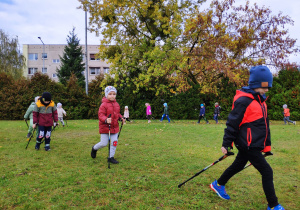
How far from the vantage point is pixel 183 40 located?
2144 cm

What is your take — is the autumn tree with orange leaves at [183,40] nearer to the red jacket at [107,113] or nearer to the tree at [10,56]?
the red jacket at [107,113]

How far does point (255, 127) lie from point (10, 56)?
137 ft

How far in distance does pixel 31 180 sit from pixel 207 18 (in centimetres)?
2042

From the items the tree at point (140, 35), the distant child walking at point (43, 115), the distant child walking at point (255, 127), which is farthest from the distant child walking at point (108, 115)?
the tree at point (140, 35)

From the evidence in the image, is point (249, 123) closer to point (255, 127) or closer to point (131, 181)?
point (255, 127)

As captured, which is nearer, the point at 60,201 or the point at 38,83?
the point at 60,201

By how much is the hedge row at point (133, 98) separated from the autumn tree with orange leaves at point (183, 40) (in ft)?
3.91

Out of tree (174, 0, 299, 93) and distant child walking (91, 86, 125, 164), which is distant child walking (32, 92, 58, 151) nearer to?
distant child walking (91, 86, 125, 164)

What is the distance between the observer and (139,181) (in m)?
4.42

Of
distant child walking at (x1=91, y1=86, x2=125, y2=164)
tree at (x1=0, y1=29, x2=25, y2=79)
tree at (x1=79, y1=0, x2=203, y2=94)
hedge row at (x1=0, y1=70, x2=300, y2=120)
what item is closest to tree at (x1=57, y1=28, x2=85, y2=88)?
tree at (x1=0, y1=29, x2=25, y2=79)

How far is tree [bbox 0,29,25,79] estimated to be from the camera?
3567 centimetres

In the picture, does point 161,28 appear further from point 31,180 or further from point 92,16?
point 31,180

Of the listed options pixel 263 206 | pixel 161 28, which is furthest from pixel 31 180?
pixel 161 28

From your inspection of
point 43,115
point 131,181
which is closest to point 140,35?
point 43,115
